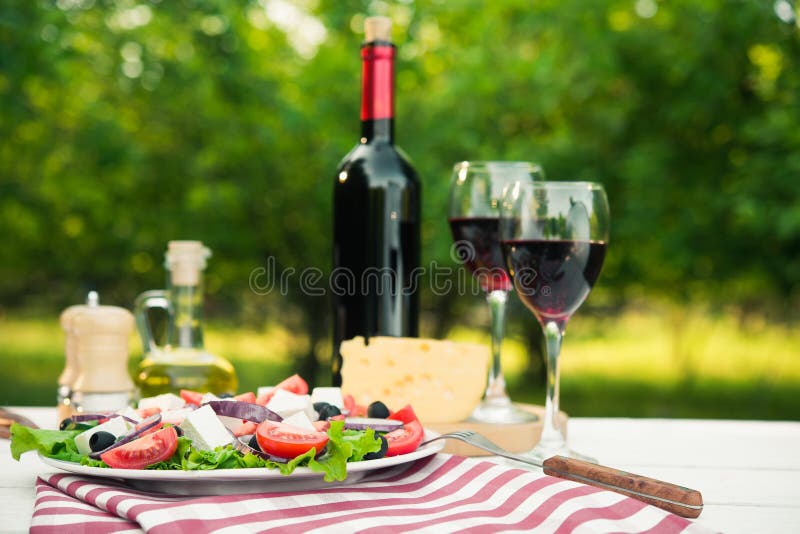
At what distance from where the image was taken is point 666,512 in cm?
101

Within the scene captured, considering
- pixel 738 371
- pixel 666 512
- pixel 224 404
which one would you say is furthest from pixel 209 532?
pixel 738 371

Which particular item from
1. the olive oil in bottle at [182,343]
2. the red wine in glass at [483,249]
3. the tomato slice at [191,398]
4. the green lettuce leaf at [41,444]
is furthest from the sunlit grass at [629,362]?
the green lettuce leaf at [41,444]

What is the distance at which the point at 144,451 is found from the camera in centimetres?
113

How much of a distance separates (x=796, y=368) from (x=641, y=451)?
732 centimetres

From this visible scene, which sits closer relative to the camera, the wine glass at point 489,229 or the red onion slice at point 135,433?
the red onion slice at point 135,433

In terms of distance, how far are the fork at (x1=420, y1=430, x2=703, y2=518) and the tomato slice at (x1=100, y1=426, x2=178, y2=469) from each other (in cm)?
37

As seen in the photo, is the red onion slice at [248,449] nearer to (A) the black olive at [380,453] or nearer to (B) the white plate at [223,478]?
(B) the white plate at [223,478]

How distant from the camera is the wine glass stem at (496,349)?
1748 millimetres

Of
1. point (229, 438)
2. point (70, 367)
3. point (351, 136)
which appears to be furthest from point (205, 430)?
point (351, 136)

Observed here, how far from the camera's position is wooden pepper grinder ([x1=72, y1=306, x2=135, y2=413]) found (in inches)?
66.8

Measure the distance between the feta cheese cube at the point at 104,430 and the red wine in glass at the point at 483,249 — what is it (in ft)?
2.62

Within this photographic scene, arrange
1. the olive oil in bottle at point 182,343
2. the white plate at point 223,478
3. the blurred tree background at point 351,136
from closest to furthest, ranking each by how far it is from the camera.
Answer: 1. the white plate at point 223,478
2. the olive oil in bottle at point 182,343
3. the blurred tree background at point 351,136

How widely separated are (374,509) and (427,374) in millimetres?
620

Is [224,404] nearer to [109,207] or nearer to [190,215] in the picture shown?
[190,215]
